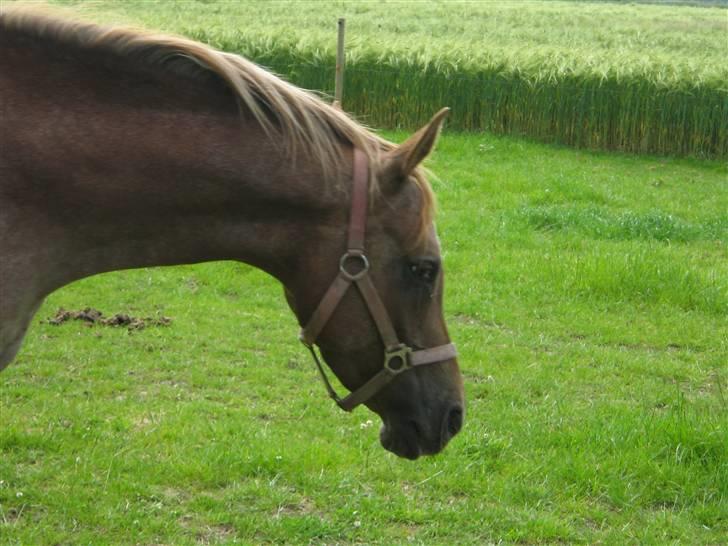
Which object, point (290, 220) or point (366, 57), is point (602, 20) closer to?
point (366, 57)

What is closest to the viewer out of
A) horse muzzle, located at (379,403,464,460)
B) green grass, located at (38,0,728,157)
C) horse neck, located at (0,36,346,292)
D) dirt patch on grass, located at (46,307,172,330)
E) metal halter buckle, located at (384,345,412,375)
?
horse neck, located at (0,36,346,292)

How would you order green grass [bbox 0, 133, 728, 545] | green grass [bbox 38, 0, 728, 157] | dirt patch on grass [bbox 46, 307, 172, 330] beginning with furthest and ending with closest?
green grass [bbox 38, 0, 728, 157] → dirt patch on grass [bbox 46, 307, 172, 330] → green grass [bbox 0, 133, 728, 545]

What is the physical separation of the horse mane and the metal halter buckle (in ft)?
1.21

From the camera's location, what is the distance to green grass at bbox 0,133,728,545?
14.7 ft

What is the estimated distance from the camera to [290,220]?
2777 mm

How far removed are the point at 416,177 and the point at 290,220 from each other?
0.37m

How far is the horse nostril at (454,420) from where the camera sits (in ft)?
9.91

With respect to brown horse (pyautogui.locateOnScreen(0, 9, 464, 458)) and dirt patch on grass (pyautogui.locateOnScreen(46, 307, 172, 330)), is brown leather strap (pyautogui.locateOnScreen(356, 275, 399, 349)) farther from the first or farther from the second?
dirt patch on grass (pyautogui.locateOnScreen(46, 307, 172, 330))

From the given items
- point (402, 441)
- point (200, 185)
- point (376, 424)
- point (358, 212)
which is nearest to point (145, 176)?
point (200, 185)

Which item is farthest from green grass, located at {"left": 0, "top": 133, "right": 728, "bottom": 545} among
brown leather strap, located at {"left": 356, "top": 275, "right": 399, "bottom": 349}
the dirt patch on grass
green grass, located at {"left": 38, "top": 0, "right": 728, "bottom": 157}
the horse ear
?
green grass, located at {"left": 38, "top": 0, "right": 728, "bottom": 157}

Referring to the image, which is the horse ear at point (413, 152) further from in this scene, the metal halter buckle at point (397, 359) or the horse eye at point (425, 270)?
the metal halter buckle at point (397, 359)

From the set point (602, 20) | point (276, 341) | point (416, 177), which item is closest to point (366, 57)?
point (276, 341)

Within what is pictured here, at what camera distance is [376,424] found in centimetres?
551

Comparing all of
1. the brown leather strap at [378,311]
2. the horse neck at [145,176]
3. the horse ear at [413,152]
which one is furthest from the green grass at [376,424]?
the horse ear at [413,152]
